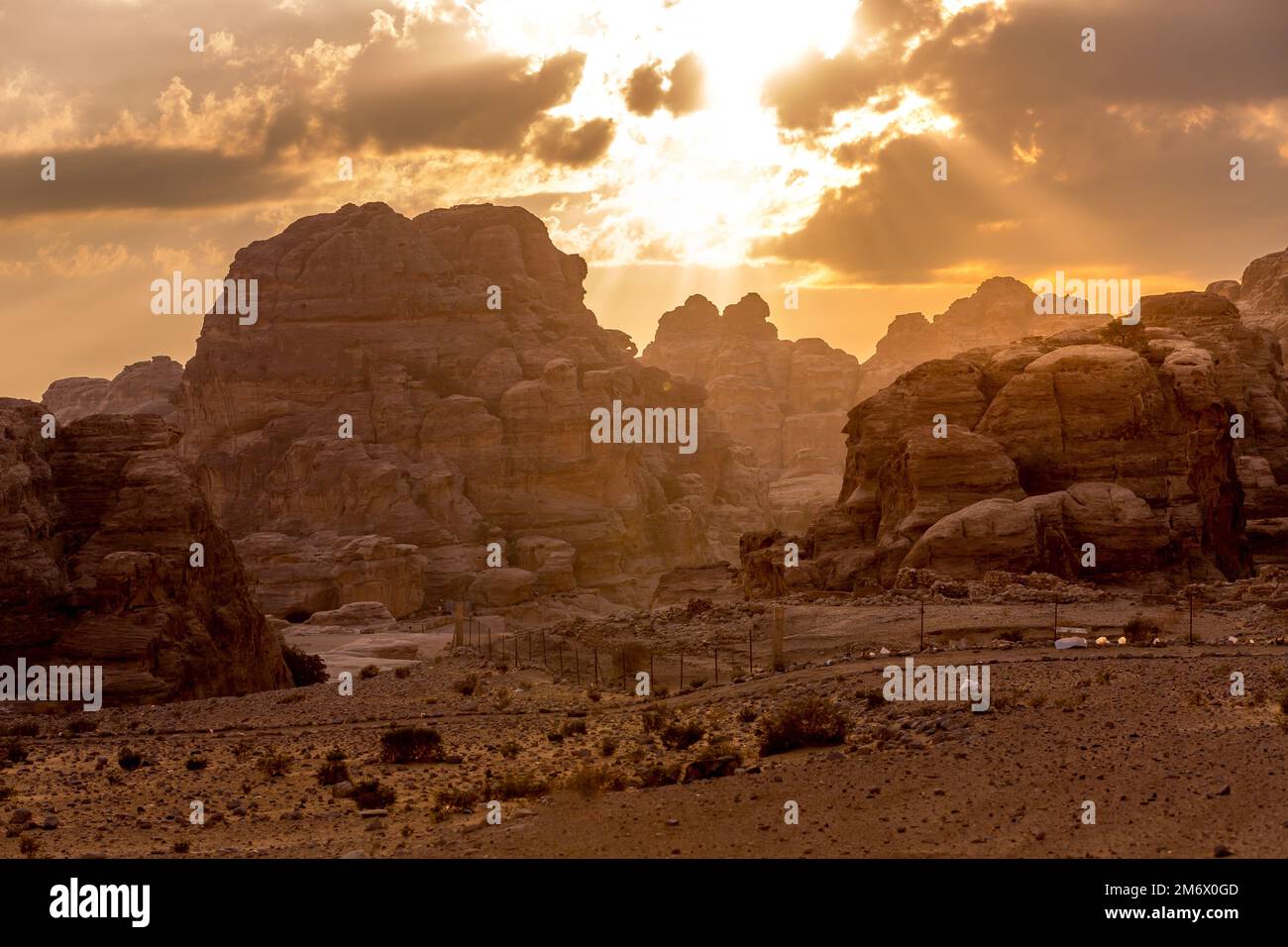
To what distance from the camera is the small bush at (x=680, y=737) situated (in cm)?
2144

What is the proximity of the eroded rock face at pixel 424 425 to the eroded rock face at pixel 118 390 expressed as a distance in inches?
1082

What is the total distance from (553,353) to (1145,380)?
72963mm

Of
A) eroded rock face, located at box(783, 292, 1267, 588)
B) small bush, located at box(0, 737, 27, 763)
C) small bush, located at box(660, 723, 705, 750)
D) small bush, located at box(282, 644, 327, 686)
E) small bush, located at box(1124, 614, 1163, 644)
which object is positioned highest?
eroded rock face, located at box(783, 292, 1267, 588)

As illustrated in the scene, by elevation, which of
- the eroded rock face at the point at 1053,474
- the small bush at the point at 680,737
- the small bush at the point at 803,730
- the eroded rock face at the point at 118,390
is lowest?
the small bush at the point at 680,737

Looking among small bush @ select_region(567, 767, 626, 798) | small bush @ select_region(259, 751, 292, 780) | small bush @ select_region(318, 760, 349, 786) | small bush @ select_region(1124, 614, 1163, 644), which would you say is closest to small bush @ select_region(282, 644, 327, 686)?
small bush @ select_region(259, 751, 292, 780)

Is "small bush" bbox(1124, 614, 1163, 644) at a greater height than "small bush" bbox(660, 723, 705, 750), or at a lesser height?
greater

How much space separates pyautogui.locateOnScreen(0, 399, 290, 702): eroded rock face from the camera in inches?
1374

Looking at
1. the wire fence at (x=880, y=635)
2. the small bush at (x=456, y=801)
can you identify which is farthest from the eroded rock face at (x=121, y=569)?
the small bush at (x=456, y=801)

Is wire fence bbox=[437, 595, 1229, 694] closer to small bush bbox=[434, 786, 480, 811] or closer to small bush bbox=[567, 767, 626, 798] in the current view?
small bush bbox=[567, 767, 626, 798]

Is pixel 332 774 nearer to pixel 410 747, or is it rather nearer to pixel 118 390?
pixel 410 747

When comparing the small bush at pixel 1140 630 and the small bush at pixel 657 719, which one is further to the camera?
the small bush at pixel 1140 630

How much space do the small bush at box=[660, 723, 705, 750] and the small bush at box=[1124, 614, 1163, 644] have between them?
15.7 metres

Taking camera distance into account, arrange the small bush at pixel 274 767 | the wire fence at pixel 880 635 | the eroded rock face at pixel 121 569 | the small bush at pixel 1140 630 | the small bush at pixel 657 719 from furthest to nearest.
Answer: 1. the wire fence at pixel 880 635
2. the eroded rock face at pixel 121 569
3. the small bush at pixel 1140 630
4. the small bush at pixel 657 719
5. the small bush at pixel 274 767

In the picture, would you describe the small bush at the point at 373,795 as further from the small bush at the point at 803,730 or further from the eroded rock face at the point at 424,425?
the eroded rock face at the point at 424,425
